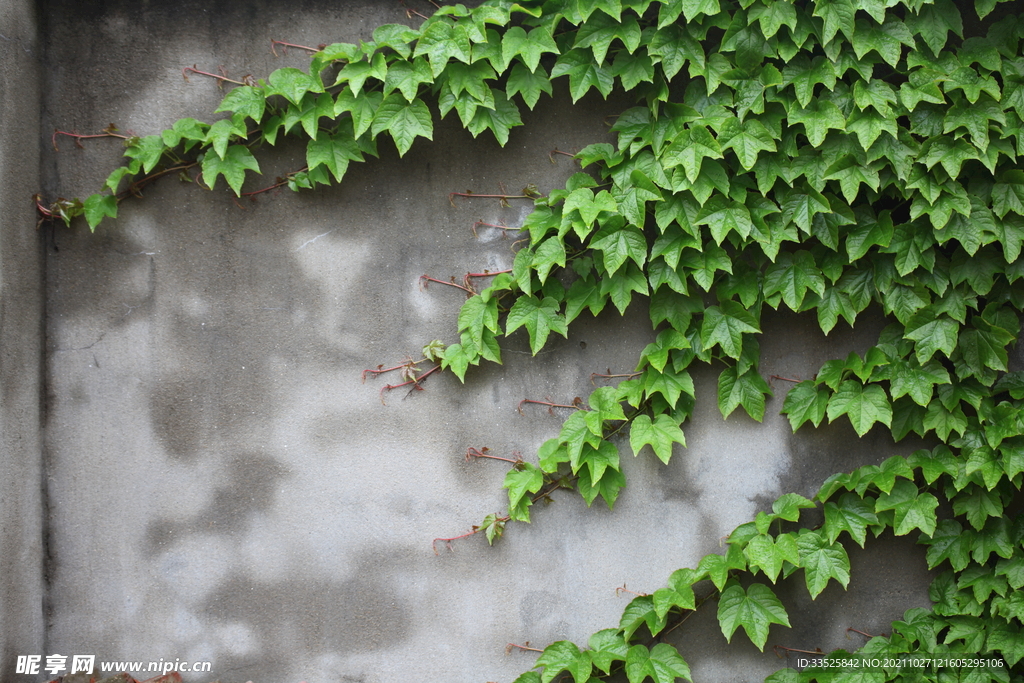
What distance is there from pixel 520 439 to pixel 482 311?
665 mm

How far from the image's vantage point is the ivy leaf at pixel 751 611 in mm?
2854

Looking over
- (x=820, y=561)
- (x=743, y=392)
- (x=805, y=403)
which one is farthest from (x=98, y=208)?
(x=820, y=561)

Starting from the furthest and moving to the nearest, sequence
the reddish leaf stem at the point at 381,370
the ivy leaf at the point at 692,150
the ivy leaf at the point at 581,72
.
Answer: the reddish leaf stem at the point at 381,370 → the ivy leaf at the point at 581,72 → the ivy leaf at the point at 692,150

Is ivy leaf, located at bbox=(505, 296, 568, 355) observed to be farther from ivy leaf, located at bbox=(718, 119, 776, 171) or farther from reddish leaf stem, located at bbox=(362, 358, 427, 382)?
ivy leaf, located at bbox=(718, 119, 776, 171)

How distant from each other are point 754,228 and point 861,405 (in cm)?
97

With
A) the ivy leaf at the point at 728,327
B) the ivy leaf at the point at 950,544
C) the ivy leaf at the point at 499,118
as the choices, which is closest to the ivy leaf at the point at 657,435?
the ivy leaf at the point at 728,327

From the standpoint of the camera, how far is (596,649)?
299cm

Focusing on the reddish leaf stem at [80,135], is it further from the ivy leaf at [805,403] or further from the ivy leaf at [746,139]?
the ivy leaf at [805,403]

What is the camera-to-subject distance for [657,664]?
288cm

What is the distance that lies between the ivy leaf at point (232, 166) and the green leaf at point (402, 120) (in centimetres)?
62

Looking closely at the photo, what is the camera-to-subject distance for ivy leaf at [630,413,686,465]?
2.84 meters

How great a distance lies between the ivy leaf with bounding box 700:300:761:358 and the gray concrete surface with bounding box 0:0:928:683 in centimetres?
24

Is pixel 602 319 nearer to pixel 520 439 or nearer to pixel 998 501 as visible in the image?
pixel 520 439

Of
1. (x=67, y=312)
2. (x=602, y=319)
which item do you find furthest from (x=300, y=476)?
(x=602, y=319)
